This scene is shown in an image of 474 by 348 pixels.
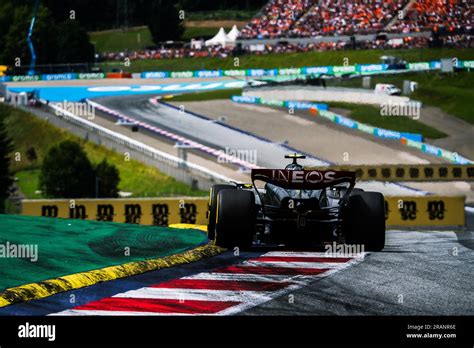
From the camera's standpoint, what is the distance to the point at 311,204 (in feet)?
54.6

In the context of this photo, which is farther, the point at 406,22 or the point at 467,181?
the point at 406,22

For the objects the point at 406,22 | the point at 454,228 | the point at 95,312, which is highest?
the point at 406,22

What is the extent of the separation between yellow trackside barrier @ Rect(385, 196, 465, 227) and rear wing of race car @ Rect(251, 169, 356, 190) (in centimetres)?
1501

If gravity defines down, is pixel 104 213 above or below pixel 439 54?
below

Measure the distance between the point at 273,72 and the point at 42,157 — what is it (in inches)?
1126

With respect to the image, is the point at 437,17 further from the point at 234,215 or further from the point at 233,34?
the point at 234,215

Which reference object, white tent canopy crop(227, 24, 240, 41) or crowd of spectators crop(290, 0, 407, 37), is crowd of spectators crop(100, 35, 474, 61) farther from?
white tent canopy crop(227, 24, 240, 41)

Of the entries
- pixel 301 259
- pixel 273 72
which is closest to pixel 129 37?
pixel 273 72

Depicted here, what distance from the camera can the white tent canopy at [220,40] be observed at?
93125 millimetres

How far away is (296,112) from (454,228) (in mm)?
33654

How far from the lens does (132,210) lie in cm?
3133

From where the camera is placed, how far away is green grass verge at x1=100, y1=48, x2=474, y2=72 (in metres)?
76.9
